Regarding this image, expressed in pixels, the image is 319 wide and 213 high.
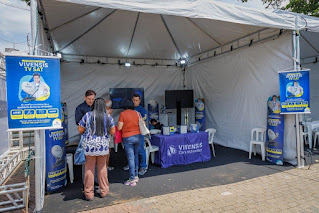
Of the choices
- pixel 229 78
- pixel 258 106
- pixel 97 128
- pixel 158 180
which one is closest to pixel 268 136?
pixel 258 106

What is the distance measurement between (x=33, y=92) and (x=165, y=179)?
2315 millimetres

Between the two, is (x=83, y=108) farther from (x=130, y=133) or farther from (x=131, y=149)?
(x=131, y=149)

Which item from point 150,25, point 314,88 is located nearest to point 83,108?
point 150,25

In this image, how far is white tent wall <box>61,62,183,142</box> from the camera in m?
6.48

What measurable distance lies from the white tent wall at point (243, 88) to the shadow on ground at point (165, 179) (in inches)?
30.8

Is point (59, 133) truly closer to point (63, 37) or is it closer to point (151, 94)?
point (63, 37)

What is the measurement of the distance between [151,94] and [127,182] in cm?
455

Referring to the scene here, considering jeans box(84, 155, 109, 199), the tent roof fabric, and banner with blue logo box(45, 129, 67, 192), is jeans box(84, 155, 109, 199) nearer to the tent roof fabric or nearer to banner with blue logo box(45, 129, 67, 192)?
banner with blue logo box(45, 129, 67, 192)

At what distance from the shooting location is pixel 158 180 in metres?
3.53

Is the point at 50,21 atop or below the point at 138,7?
atop

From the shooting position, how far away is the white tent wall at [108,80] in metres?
6.48

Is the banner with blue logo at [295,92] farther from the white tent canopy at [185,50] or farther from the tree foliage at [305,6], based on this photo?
the tree foliage at [305,6]

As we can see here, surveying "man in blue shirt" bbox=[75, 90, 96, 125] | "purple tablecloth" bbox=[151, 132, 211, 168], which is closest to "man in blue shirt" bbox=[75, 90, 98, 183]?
"man in blue shirt" bbox=[75, 90, 96, 125]

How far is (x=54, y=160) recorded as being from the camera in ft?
10.4
